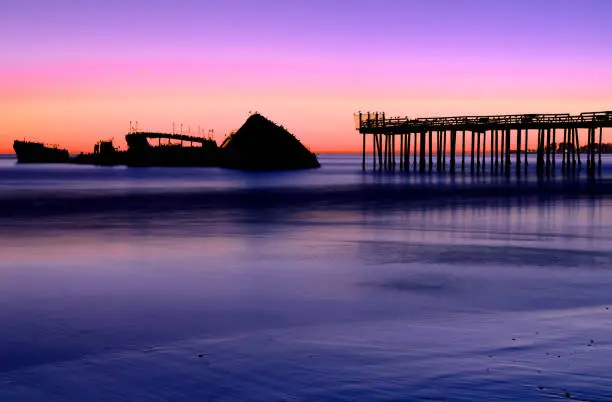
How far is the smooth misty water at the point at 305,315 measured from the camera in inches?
299

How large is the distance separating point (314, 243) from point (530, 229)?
747 centimetres

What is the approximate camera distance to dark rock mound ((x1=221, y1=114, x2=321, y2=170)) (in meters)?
141

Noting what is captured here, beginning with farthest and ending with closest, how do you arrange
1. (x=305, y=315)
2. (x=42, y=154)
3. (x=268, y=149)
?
(x=42, y=154) → (x=268, y=149) → (x=305, y=315)

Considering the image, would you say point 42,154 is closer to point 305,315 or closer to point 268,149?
point 268,149

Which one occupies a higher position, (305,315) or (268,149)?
(268,149)

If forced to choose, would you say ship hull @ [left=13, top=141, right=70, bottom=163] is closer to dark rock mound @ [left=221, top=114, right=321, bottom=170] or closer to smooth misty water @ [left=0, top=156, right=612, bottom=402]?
dark rock mound @ [left=221, top=114, right=321, bottom=170]

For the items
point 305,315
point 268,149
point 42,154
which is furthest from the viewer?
point 42,154

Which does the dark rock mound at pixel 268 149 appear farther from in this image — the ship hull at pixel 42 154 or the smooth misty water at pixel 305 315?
the smooth misty water at pixel 305 315

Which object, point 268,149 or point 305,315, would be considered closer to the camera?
point 305,315

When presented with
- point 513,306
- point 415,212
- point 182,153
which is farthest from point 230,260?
point 182,153

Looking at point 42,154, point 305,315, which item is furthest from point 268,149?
point 305,315

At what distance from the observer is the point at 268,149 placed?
463 feet

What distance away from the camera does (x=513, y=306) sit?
11344mm

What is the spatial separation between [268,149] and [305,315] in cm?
13090
